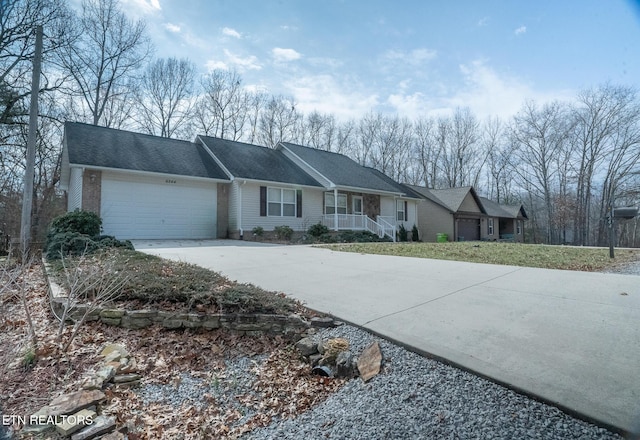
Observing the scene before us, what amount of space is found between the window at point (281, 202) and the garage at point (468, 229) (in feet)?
49.0

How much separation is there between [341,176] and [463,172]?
22.0 meters

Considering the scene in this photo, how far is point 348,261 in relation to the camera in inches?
323

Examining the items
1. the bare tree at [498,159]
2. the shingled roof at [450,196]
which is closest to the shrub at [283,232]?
the shingled roof at [450,196]

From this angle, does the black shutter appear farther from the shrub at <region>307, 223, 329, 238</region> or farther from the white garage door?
the shrub at <region>307, 223, 329, 238</region>

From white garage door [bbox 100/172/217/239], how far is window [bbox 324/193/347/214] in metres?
6.26

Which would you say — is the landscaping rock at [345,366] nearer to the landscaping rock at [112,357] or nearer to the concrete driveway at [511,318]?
the concrete driveway at [511,318]

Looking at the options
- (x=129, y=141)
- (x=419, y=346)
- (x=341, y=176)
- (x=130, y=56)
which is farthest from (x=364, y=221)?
(x=130, y=56)

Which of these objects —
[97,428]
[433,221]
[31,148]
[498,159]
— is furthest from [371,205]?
[498,159]

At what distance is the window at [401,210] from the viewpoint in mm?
22420

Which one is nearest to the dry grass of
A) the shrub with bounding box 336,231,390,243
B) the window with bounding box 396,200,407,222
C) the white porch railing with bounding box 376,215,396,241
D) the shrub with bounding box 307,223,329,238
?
the shrub with bounding box 307,223,329,238

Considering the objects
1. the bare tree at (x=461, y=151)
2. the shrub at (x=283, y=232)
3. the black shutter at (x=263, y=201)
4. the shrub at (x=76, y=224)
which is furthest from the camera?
the bare tree at (x=461, y=151)

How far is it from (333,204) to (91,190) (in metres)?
11.4

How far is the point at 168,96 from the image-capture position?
24.6 m

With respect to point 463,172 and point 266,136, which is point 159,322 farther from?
point 463,172
